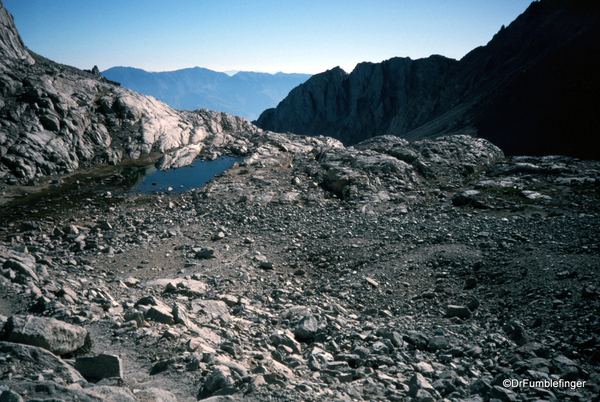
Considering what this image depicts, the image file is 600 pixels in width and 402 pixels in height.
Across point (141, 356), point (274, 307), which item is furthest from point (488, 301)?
point (141, 356)

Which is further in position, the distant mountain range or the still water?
the distant mountain range

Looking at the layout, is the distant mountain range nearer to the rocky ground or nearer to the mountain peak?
the rocky ground

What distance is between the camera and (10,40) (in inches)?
2183

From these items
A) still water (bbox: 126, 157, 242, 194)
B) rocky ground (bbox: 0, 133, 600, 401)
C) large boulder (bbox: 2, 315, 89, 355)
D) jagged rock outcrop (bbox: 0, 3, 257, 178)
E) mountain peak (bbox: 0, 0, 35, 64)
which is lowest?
rocky ground (bbox: 0, 133, 600, 401)

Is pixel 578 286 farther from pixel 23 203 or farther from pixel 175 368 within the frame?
pixel 23 203

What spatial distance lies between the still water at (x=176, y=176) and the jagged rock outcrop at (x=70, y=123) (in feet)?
22.9

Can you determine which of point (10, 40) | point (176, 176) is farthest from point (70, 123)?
point (10, 40)

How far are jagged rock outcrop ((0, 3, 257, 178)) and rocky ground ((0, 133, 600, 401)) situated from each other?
1194 centimetres

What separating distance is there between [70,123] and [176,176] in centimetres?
1666

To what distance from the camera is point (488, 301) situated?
11750 mm

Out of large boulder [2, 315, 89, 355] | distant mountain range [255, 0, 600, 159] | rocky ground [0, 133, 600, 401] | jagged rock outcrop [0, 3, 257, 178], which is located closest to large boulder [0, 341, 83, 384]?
rocky ground [0, 133, 600, 401]

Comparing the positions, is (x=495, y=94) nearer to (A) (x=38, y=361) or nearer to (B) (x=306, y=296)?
(B) (x=306, y=296)

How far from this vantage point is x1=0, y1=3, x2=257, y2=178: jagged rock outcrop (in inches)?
1398

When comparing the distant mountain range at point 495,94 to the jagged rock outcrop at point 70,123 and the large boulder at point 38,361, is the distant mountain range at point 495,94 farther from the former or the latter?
the large boulder at point 38,361
